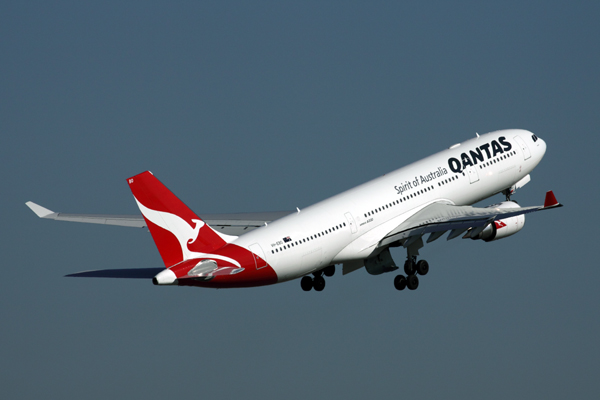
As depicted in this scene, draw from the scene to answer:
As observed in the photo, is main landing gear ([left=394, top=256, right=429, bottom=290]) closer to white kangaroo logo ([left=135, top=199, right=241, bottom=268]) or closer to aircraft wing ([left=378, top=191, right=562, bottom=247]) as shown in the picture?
aircraft wing ([left=378, top=191, right=562, bottom=247])

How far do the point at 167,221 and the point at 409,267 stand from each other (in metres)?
15.3

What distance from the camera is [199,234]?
155 feet

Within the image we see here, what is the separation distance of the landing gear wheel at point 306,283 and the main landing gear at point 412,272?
4.85 meters

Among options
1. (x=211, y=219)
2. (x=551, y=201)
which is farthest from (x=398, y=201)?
(x=211, y=219)

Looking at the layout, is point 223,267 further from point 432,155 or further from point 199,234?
point 432,155

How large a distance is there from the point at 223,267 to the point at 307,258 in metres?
5.04

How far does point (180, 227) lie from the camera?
46500 millimetres

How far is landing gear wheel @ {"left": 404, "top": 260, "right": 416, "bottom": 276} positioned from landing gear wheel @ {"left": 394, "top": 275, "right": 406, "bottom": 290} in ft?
1.26

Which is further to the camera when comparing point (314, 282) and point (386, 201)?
point (314, 282)

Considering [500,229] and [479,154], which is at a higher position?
[479,154]

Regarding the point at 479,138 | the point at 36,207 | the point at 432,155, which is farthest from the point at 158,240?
the point at 479,138

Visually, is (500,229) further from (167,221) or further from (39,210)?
(39,210)

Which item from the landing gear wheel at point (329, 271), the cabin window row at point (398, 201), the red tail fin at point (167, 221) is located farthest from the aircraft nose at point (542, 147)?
the red tail fin at point (167, 221)

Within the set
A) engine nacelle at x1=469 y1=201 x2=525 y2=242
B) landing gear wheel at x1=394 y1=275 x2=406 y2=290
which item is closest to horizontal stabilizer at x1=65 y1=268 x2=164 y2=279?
landing gear wheel at x1=394 y1=275 x2=406 y2=290
